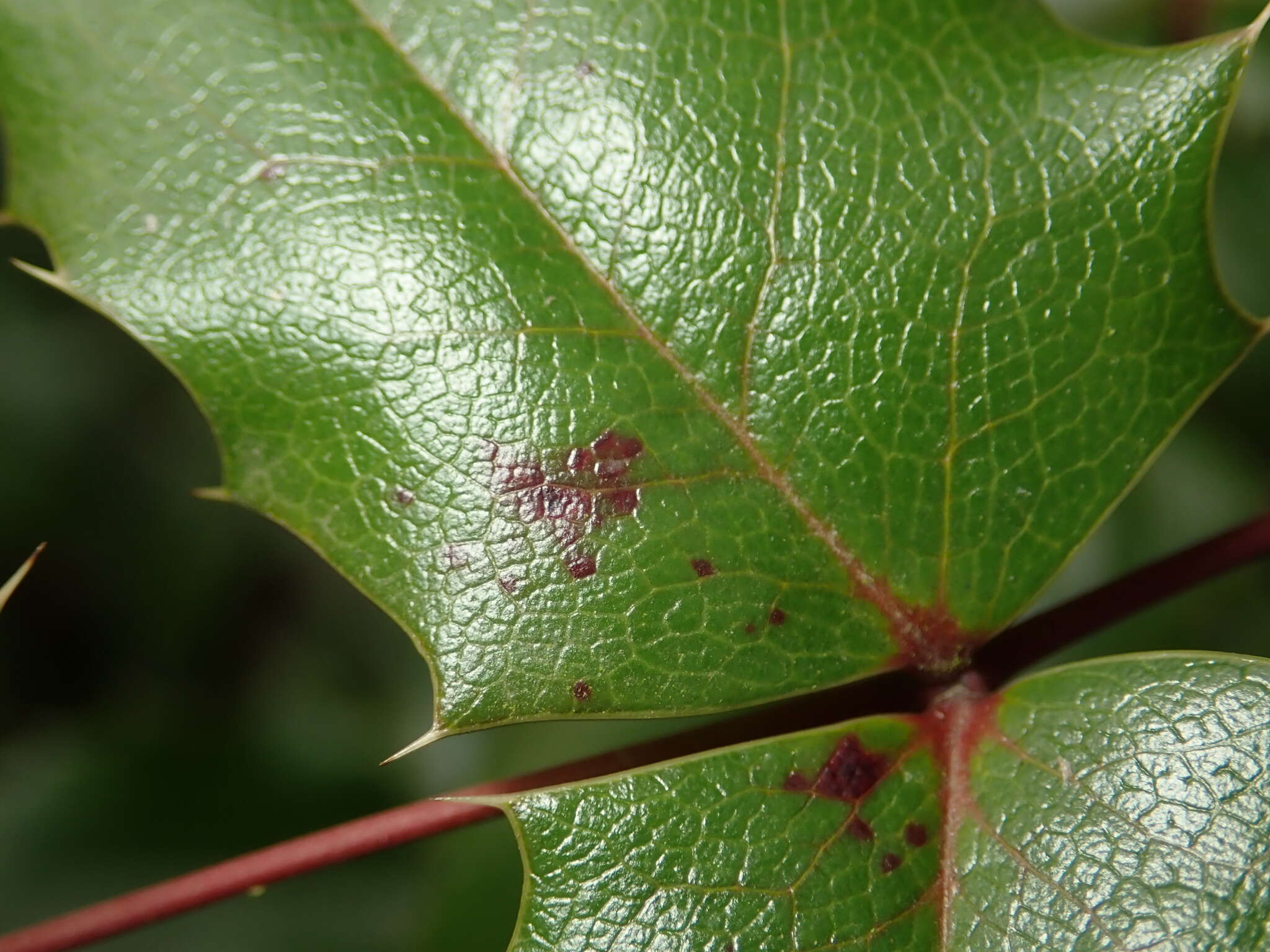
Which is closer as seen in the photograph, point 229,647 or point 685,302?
point 685,302

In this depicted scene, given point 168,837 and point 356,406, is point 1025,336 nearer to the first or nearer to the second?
point 356,406

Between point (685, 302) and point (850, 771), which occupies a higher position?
point (685, 302)

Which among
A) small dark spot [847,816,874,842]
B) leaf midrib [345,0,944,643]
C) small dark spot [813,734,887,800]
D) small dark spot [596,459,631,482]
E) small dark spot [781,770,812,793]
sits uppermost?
leaf midrib [345,0,944,643]

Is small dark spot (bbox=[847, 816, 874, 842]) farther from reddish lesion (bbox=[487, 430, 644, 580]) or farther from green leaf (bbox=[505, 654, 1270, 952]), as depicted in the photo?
reddish lesion (bbox=[487, 430, 644, 580])

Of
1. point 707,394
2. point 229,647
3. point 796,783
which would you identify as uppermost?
point 707,394

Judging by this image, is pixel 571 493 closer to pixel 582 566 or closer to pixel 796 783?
pixel 582 566

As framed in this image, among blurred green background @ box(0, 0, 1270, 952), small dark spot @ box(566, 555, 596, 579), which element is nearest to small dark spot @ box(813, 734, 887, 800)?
small dark spot @ box(566, 555, 596, 579)

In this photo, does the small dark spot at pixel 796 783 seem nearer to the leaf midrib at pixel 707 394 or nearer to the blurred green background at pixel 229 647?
the leaf midrib at pixel 707 394

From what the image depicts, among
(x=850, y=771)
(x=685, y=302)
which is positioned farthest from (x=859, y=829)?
(x=685, y=302)

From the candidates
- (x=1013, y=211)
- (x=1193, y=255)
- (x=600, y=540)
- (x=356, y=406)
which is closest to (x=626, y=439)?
(x=600, y=540)
